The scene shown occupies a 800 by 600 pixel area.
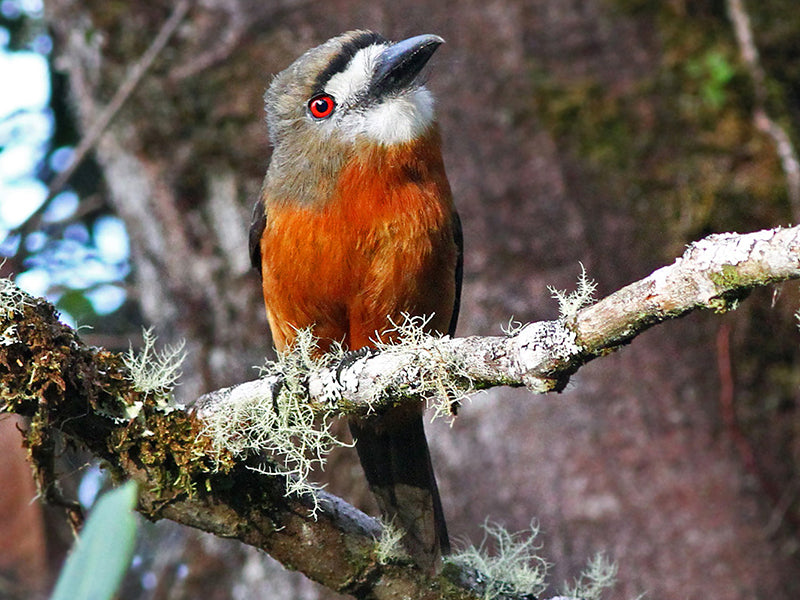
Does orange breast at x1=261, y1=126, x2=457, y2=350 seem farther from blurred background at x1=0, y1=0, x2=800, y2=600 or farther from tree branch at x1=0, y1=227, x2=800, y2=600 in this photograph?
blurred background at x1=0, y1=0, x2=800, y2=600

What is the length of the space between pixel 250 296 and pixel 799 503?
266 centimetres

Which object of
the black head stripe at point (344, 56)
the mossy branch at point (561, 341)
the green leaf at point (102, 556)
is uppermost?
the green leaf at point (102, 556)

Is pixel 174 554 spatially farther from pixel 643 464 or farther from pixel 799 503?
pixel 799 503

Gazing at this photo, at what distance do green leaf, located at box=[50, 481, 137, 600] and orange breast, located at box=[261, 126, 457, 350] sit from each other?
1767 mm

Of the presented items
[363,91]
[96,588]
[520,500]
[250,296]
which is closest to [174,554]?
[250,296]

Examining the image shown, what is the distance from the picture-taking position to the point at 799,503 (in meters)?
3.96

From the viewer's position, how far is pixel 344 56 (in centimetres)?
317

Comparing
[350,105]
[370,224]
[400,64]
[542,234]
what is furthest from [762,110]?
[370,224]

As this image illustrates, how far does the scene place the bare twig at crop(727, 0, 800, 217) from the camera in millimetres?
4199

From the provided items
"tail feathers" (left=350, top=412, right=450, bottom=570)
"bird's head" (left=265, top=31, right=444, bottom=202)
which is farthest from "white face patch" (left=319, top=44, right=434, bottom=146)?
"tail feathers" (left=350, top=412, right=450, bottom=570)

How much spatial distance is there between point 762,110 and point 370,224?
242 centimetres

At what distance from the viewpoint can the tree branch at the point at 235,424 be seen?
6.43 ft

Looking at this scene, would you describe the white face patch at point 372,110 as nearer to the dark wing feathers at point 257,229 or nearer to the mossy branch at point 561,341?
the dark wing feathers at point 257,229

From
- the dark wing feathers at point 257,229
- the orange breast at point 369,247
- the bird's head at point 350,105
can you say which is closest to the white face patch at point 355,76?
the bird's head at point 350,105
